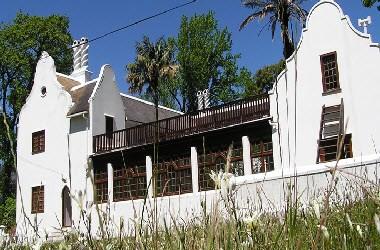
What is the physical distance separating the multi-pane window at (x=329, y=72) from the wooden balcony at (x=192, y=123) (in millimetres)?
2582

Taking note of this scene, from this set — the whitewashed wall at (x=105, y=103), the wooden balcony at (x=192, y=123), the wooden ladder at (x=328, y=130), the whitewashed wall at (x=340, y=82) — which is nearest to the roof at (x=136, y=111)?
the whitewashed wall at (x=105, y=103)

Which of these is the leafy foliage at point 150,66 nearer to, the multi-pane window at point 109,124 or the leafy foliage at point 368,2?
the multi-pane window at point 109,124

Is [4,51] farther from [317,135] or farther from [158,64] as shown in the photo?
[317,135]

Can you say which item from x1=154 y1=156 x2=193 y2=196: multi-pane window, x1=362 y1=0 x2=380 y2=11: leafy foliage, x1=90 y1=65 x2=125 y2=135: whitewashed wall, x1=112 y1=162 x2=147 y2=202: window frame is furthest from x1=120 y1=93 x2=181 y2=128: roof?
x1=362 y1=0 x2=380 y2=11: leafy foliage

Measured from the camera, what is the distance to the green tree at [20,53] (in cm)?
4275

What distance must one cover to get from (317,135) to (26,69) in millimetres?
30818

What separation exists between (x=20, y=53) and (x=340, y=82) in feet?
104

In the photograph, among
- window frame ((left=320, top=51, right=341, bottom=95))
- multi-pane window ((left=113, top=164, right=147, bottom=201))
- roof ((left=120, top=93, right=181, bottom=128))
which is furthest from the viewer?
roof ((left=120, top=93, right=181, bottom=128))

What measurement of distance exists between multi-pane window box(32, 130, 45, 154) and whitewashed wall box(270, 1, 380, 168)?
15880mm

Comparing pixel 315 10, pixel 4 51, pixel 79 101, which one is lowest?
pixel 79 101

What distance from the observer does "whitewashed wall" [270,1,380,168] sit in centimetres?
1875

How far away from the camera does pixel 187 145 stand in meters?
24.6

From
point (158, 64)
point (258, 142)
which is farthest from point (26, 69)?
Result: point (258, 142)

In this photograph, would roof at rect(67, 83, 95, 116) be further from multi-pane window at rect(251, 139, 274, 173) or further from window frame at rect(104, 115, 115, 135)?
multi-pane window at rect(251, 139, 274, 173)
